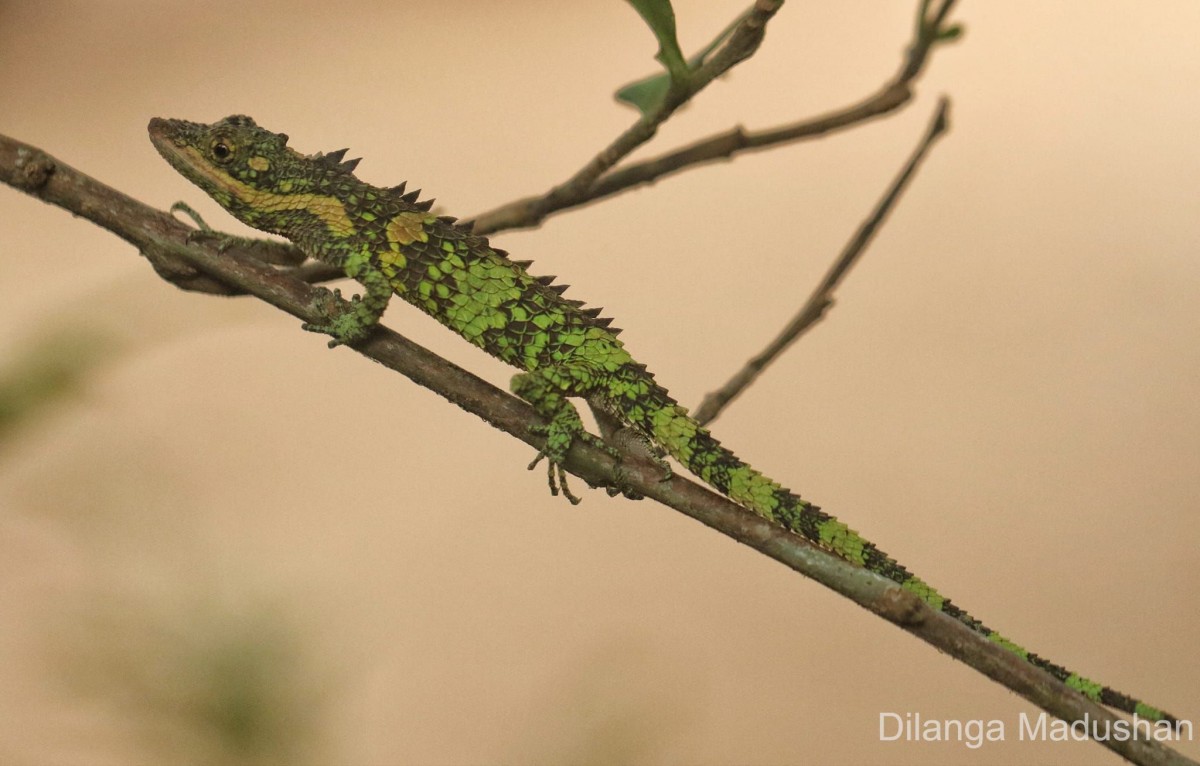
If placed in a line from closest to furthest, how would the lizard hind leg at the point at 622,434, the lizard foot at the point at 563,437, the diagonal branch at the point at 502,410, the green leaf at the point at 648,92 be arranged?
the diagonal branch at the point at 502,410
the lizard foot at the point at 563,437
the green leaf at the point at 648,92
the lizard hind leg at the point at 622,434

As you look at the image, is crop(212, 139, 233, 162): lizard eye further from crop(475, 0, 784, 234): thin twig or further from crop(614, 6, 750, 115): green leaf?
crop(614, 6, 750, 115): green leaf

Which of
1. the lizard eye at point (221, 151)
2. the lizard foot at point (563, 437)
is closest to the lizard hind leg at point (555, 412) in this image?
the lizard foot at point (563, 437)

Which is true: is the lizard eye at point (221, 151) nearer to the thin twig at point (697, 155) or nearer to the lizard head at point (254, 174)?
the lizard head at point (254, 174)

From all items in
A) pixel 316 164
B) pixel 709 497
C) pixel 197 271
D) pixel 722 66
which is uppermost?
pixel 722 66

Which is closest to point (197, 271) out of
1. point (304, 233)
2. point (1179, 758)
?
point (304, 233)

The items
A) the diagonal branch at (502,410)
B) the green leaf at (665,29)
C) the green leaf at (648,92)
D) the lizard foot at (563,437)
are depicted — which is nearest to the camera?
the diagonal branch at (502,410)

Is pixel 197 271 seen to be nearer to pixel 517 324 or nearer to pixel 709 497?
pixel 517 324

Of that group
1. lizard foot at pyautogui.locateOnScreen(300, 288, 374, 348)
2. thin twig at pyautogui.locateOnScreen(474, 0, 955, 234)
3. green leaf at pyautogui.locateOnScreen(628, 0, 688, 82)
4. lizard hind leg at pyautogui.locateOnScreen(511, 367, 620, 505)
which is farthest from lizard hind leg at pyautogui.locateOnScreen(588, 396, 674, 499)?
green leaf at pyautogui.locateOnScreen(628, 0, 688, 82)
